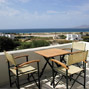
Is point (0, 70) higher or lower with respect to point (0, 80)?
higher

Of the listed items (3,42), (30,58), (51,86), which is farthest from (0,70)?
(3,42)

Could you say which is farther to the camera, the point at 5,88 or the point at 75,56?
the point at 5,88

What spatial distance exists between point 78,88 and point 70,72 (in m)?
0.56

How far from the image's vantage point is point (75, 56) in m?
1.85

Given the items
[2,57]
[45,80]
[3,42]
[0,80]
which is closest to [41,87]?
[45,80]

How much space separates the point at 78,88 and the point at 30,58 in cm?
142

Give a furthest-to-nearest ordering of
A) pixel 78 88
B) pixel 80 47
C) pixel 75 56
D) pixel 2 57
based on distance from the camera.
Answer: pixel 80 47
pixel 2 57
pixel 78 88
pixel 75 56

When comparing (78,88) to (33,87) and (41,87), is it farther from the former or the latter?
(33,87)

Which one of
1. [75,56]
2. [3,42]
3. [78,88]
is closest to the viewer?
[75,56]

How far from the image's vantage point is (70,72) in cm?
204

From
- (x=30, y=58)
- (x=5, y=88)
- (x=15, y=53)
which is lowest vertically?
(x=5, y=88)

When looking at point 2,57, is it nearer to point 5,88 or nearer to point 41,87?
point 5,88

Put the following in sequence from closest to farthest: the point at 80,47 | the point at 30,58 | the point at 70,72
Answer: the point at 70,72 < the point at 30,58 < the point at 80,47

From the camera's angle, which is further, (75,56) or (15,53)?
(15,53)
